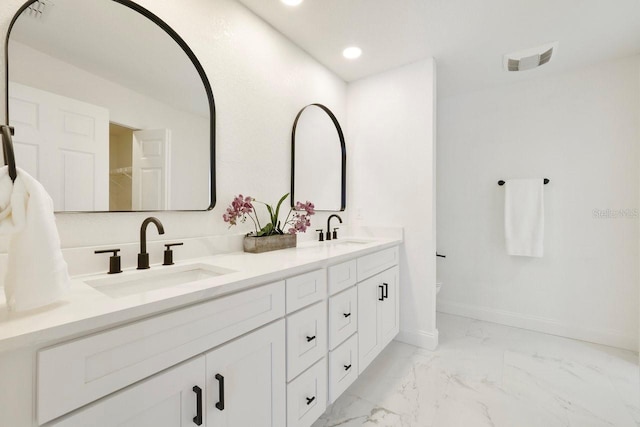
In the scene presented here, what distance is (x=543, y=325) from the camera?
8.51 ft

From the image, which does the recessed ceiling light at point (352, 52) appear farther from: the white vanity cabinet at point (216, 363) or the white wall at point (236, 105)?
the white vanity cabinet at point (216, 363)

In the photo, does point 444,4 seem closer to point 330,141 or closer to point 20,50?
point 330,141

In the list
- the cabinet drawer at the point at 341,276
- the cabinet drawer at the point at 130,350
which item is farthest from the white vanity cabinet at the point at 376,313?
the cabinet drawer at the point at 130,350

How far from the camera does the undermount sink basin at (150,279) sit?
3.42 feet

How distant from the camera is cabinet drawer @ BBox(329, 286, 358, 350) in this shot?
4.68 feet

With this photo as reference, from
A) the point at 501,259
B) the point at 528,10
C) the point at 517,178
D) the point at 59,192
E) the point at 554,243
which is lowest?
the point at 501,259

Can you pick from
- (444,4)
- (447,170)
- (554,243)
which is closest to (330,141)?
(444,4)

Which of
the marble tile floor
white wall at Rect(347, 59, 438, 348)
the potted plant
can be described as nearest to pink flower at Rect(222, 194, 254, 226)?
the potted plant

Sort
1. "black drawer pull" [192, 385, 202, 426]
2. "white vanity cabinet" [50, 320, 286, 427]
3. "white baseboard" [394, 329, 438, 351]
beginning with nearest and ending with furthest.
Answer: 1. "white vanity cabinet" [50, 320, 286, 427]
2. "black drawer pull" [192, 385, 202, 426]
3. "white baseboard" [394, 329, 438, 351]

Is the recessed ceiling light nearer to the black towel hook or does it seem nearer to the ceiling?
the ceiling

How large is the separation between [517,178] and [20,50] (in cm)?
336

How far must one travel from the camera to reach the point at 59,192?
1050 millimetres

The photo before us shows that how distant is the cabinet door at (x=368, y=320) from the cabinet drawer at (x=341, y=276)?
0.41 ft

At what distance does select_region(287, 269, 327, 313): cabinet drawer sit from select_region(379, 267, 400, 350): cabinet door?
73 centimetres
